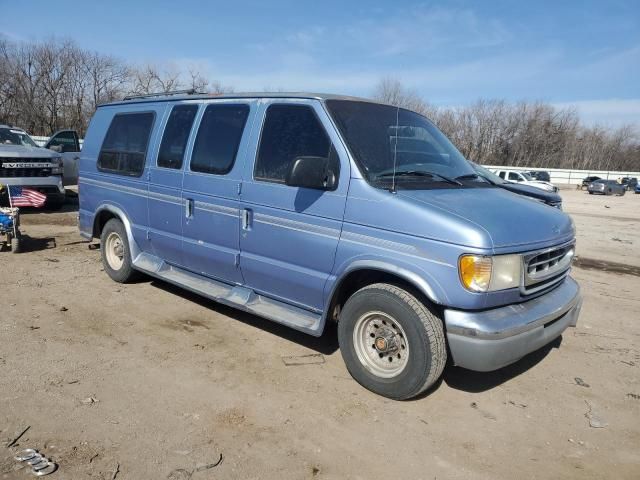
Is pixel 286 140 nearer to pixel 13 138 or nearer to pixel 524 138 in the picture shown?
pixel 13 138

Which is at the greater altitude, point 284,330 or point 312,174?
point 312,174

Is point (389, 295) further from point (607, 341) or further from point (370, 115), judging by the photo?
point (607, 341)

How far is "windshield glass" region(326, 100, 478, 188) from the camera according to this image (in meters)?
4.03

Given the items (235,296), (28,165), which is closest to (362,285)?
(235,296)

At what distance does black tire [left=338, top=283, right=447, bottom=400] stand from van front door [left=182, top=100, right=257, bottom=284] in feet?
4.49

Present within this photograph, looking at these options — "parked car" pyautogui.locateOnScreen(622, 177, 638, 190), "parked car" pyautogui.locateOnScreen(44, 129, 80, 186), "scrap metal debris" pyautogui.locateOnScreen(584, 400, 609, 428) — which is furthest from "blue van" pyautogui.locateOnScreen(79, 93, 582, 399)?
"parked car" pyautogui.locateOnScreen(622, 177, 638, 190)

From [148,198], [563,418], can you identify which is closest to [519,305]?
[563,418]

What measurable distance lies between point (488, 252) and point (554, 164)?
88.1 metres

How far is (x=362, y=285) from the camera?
4176 mm

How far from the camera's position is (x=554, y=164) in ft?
271

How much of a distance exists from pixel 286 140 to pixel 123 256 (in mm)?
3067

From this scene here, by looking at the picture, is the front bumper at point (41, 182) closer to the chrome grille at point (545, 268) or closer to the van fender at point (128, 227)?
the van fender at point (128, 227)

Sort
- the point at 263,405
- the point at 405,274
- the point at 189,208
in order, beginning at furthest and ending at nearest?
the point at 189,208
the point at 263,405
the point at 405,274

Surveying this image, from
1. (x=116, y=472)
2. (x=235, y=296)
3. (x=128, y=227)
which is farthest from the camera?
(x=128, y=227)
